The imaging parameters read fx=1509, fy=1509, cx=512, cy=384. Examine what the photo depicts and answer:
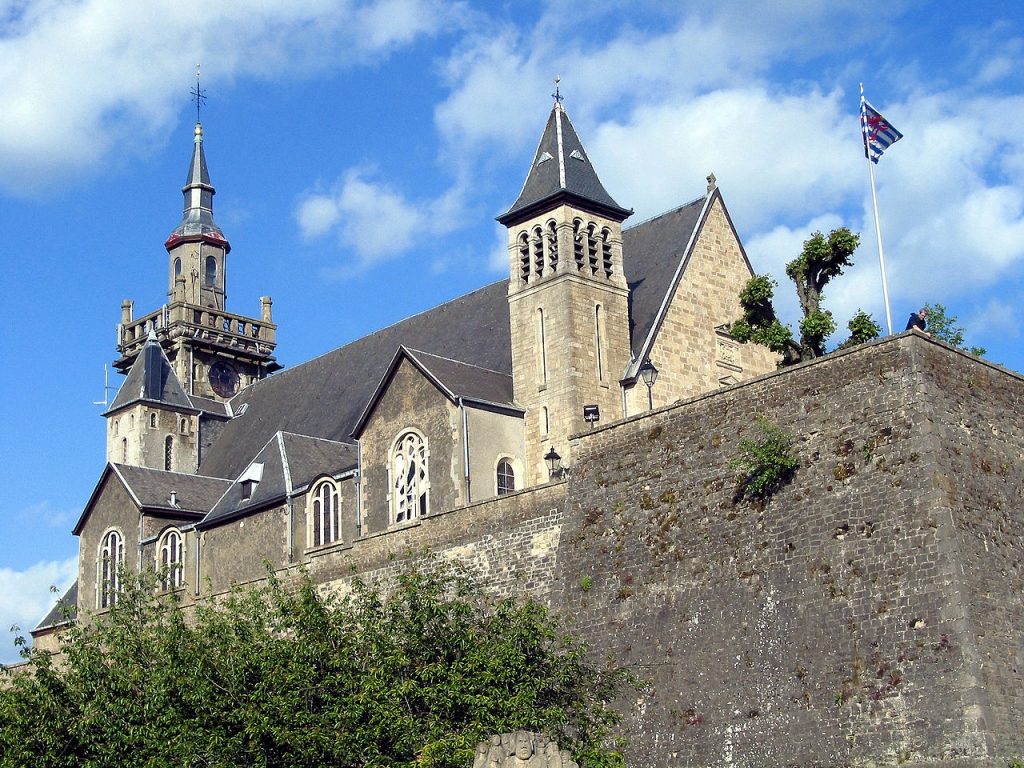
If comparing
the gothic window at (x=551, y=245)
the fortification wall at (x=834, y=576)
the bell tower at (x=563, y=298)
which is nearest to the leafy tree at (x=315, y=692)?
A: the fortification wall at (x=834, y=576)

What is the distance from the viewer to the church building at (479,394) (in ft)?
141

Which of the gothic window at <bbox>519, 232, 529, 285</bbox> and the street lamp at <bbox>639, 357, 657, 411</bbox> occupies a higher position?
the gothic window at <bbox>519, 232, 529, 285</bbox>

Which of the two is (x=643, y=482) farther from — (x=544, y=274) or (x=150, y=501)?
(x=150, y=501)

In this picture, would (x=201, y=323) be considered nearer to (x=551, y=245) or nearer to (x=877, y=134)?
(x=551, y=245)

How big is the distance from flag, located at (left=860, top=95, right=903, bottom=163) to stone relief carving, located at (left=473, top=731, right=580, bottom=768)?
17340 mm

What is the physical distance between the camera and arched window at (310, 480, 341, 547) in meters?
47.3

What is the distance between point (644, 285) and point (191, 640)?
2254 cm

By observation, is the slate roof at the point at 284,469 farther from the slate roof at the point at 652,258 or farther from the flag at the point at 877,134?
the flag at the point at 877,134

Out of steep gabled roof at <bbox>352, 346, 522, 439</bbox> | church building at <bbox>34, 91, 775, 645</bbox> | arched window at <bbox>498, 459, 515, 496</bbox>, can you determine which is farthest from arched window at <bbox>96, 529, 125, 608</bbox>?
arched window at <bbox>498, 459, 515, 496</bbox>

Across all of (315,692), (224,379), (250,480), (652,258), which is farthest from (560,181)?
(224,379)

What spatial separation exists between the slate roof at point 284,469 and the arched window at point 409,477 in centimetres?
349

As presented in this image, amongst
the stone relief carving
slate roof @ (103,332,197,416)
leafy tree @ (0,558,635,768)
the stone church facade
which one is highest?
slate roof @ (103,332,197,416)

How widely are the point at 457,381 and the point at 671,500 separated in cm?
1291

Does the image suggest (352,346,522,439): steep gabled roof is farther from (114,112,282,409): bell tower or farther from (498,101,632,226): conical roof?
(114,112,282,409): bell tower
